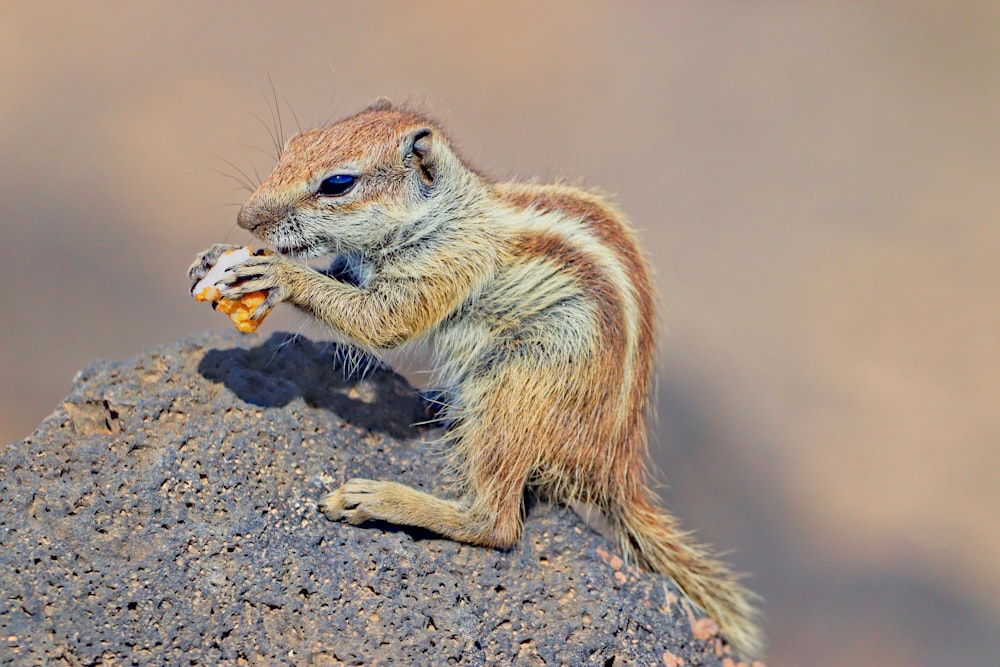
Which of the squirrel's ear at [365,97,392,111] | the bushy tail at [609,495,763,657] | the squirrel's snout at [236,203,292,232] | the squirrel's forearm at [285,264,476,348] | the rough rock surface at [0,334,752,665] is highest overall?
the squirrel's ear at [365,97,392,111]

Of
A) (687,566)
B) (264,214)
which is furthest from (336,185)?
(687,566)

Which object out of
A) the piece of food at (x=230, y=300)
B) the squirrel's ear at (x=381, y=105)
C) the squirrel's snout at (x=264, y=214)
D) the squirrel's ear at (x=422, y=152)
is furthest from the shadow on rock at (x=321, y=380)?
the squirrel's ear at (x=381, y=105)

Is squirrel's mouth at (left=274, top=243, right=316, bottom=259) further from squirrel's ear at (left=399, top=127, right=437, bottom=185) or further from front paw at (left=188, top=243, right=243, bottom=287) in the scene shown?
squirrel's ear at (left=399, top=127, right=437, bottom=185)

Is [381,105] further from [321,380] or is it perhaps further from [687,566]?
[687,566]

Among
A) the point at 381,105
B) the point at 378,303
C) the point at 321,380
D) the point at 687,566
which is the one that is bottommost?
the point at 687,566

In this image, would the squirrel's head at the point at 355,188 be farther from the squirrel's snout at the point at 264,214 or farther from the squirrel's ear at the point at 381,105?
the squirrel's ear at the point at 381,105

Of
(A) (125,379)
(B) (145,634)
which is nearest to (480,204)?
(A) (125,379)

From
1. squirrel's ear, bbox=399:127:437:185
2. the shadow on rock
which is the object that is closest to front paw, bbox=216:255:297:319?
the shadow on rock
